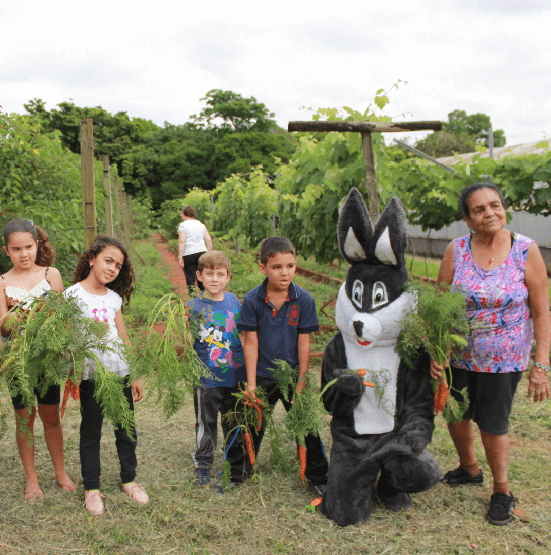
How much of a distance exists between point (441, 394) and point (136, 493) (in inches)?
70.7

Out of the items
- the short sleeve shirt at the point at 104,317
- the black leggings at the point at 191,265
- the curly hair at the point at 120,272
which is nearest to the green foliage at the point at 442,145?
the black leggings at the point at 191,265

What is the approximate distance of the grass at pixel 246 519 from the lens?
2.30m

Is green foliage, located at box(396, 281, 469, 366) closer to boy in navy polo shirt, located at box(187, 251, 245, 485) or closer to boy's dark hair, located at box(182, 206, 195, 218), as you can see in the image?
boy in navy polo shirt, located at box(187, 251, 245, 485)

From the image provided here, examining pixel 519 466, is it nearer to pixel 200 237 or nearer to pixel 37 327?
pixel 37 327

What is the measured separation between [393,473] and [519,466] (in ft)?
3.80

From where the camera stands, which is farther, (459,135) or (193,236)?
(459,135)

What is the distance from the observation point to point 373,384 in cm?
247

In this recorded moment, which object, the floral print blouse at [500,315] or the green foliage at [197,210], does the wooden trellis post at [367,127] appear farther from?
the green foliage at [197,210]

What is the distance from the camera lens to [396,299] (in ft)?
8.06

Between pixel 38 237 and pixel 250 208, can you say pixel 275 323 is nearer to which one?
pixel 38 237

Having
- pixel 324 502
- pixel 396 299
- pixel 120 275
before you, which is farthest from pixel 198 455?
pixel 396 299

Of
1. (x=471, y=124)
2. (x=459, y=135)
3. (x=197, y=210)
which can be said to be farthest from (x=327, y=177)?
(x=471, y=124)

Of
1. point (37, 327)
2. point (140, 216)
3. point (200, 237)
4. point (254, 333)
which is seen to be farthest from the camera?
point (140, 216)

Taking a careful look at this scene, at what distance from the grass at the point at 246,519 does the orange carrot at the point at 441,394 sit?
2.06 ft
